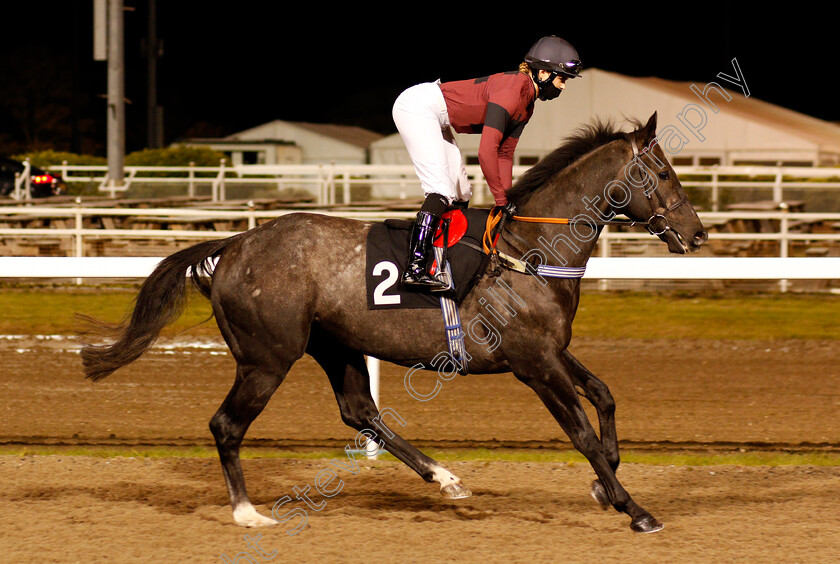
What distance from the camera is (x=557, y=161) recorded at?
14.5 ft

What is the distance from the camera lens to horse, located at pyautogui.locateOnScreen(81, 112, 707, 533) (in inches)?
166

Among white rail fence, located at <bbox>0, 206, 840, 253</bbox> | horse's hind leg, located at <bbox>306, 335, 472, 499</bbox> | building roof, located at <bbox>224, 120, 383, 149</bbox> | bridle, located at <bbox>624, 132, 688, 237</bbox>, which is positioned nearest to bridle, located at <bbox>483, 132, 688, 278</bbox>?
bridle, located at <bbox>624, 132, 688, 237</bbox>

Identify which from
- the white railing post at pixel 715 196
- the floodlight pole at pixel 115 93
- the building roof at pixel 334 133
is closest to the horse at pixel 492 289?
the white railing post at pixel 715 196

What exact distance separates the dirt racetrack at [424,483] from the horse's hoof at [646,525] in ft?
0.14

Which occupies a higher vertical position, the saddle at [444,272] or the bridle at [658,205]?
the bridle at [658,205]

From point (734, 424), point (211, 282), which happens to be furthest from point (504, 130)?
point (734, 424)

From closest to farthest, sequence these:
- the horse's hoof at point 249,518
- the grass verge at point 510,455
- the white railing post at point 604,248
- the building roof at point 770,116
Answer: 1. the horse's hoof at point 249,518
2. the grass verge at point 510,455
3. the white railing post at point 604,248
4. the building roof at point 770,116

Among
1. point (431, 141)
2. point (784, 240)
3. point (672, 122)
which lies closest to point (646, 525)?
point (431, 141)

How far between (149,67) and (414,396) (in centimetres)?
2402

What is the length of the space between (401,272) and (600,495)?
1.21 meters

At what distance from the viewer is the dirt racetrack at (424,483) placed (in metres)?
3.94

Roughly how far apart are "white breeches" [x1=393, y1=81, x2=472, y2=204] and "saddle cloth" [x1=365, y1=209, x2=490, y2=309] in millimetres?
226

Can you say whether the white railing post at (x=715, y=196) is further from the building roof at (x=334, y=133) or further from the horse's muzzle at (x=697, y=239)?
the building roof at (x=334, y=133)

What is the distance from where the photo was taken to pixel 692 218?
4234mm
